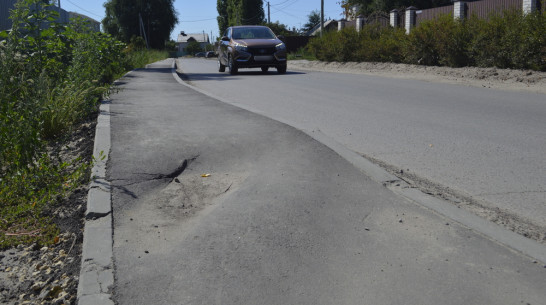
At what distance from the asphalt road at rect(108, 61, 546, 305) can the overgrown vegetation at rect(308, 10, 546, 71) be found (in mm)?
12385

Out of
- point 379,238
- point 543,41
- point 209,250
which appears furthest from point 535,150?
point 543,41

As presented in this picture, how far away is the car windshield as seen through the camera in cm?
2156

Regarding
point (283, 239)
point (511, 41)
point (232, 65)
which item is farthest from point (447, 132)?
point (232, 65)

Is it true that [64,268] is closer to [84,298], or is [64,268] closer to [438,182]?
[84,298]

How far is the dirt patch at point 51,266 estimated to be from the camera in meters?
2.91

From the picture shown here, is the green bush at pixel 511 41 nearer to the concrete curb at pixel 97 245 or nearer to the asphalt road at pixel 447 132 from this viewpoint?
the asphalt road at pixel 447 132

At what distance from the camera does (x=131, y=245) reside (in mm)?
3424

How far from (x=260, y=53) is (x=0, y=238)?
17.3 metres

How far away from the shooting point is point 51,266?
3270 mm

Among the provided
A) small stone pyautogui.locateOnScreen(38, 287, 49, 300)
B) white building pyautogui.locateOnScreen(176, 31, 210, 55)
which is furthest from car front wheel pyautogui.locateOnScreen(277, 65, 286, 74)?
white building pyautogui.locateOnScreen(176, 31, 210, 55)

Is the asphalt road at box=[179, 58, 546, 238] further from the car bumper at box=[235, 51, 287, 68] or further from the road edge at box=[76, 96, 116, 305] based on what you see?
the car bumper at box=[235, 51, 287, 68]

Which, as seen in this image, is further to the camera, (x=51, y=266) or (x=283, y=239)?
(x=283, y=239)

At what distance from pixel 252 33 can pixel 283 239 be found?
19.0 m

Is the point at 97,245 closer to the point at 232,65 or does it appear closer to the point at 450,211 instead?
the point at 450,211
